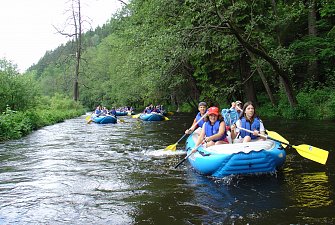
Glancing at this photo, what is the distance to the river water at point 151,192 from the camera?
428cm

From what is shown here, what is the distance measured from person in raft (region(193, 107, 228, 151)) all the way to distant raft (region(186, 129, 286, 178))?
0.45m

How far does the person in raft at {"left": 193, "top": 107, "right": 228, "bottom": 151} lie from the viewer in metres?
6.48

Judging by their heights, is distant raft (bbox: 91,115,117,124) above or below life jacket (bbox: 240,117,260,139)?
below

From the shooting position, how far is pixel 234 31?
1372 centimetres

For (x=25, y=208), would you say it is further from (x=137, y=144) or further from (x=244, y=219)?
(x=137, y=144)

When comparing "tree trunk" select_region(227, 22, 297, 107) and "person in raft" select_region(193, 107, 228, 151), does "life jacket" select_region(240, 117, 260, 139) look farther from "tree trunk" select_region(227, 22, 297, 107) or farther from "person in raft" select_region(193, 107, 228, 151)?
"tree trunk" select_region(227, 22, 297, 107)

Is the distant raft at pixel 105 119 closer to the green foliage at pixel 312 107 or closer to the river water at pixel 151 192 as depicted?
the green foliage at pixel 312 107

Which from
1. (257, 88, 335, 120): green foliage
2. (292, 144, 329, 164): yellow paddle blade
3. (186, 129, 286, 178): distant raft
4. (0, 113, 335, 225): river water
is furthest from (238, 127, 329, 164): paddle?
(257, 88, 335, 120): green foliage

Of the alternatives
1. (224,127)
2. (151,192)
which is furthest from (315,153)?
(151,192)

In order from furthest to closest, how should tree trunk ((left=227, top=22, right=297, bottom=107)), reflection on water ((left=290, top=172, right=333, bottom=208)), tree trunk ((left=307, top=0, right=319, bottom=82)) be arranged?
tree trunk ((left=307, top=0, right=319, bottom=82))
tree trunk ((left=227, top=22, right=297, bottom=107))
reflection on water ((left=290, top=172, right=333, bottom=208))

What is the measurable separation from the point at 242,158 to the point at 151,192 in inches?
59.3

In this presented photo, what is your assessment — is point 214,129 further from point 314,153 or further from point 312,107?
point 312,107

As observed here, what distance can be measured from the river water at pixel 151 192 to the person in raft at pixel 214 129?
0.71 m

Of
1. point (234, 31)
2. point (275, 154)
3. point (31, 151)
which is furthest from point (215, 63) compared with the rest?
point (275, 154)
